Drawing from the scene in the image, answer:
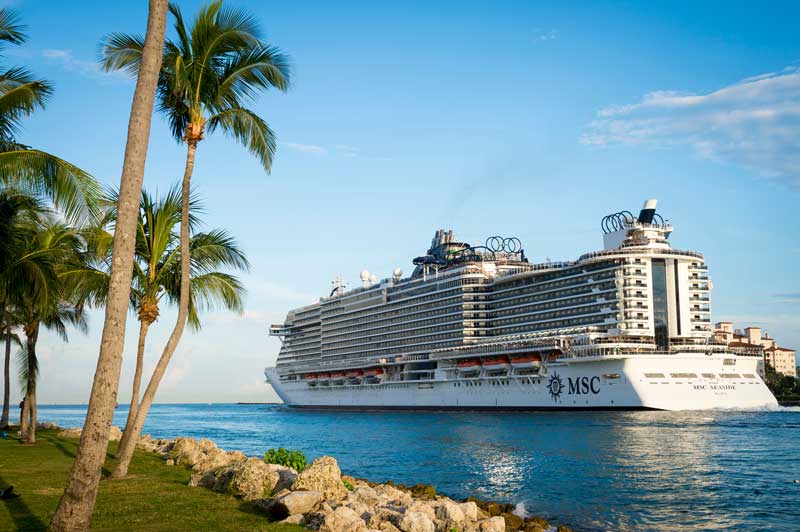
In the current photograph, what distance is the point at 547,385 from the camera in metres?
61.7

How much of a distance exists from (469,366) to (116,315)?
6505cm

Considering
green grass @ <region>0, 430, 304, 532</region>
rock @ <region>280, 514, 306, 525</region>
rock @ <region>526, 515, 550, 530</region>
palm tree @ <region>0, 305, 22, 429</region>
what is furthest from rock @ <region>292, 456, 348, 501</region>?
palm tree @ <region>0, 305, 22, 429</region>

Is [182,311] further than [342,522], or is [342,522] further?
[182,311]

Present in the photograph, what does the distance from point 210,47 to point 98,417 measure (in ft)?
32.6

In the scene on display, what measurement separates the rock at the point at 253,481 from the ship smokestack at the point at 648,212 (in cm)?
6020

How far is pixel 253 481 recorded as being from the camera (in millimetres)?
12828

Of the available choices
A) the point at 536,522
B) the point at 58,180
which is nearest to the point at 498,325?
the point at 536,522

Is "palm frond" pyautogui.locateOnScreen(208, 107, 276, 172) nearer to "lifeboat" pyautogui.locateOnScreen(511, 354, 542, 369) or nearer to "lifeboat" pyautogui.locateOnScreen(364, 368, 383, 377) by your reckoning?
"lifeboat" pyautogui.locateOnScreen(511, 354, 542, 369)

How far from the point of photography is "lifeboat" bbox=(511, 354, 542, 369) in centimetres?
6394

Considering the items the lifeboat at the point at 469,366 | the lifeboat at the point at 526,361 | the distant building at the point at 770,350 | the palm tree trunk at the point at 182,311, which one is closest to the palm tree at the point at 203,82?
the palm tree trunk at the point at 182,311

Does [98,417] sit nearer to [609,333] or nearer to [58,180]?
[58,180]

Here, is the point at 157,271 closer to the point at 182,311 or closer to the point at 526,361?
the point at 182,311

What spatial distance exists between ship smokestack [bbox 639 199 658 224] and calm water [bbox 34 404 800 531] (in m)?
20.7

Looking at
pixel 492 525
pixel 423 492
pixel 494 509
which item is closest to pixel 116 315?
pixel 492 525
